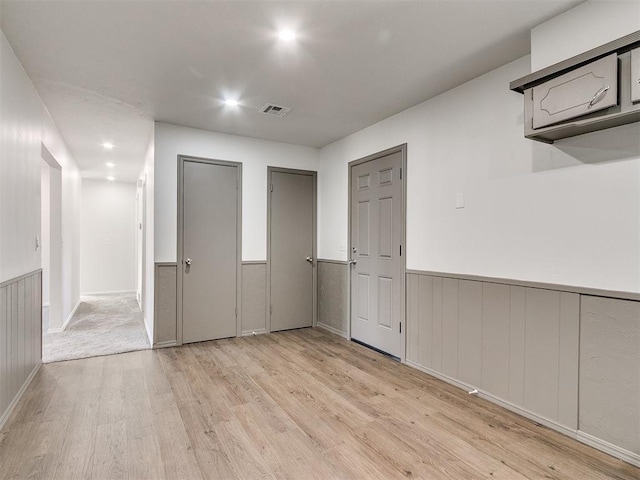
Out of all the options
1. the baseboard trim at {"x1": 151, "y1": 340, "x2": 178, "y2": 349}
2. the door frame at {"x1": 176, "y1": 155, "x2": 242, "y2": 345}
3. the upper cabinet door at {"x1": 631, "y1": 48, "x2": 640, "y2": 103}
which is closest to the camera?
the upper cabinet door at {"x1": 631, "y1": 48, "x2": 640, "y2": 103}

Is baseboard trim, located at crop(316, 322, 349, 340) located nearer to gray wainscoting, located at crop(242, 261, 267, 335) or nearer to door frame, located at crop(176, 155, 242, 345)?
gray wainscoting, located at crop(242, 261, 267, 335)

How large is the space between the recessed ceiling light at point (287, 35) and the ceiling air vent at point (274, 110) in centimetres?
117

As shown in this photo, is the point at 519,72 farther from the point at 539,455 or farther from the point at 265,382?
the point at 265,382

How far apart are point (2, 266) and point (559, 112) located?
366 centimetres

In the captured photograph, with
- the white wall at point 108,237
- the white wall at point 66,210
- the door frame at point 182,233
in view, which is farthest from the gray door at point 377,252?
the white wall at point 108,237

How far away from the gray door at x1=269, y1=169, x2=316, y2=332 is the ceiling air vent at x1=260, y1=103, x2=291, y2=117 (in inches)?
43.1

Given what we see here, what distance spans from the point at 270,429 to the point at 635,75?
2837 mm

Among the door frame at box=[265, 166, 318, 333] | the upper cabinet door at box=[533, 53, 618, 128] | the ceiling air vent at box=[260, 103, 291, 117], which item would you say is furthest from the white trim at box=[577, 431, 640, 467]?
the ceiling air vent at box=[260, 103, 291, 117]

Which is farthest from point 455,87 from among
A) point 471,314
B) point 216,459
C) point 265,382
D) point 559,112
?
point 216,459

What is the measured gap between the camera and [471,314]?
9.39 ft

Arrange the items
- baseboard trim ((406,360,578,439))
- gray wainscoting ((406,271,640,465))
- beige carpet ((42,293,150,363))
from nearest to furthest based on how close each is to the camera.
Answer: gray wainscoting ((406,271,640,465)), baseboard trim ((406,360,578,439)), beige carpet ((42,293,150,363))

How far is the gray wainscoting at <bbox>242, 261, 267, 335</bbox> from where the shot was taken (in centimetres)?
459

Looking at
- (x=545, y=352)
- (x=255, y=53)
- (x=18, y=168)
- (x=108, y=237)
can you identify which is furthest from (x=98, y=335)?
(x=545, y=352)

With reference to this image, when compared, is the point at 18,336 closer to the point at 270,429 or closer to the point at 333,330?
the point at 270,429
